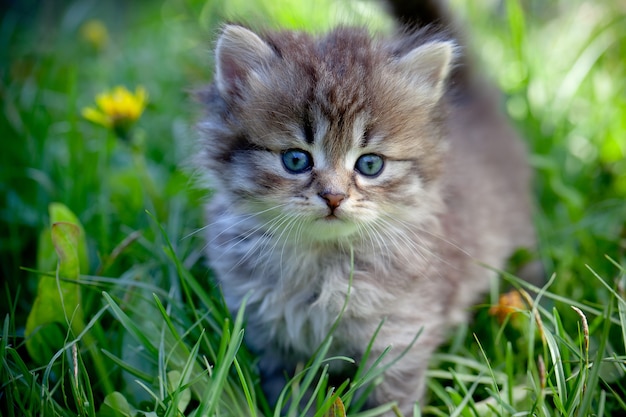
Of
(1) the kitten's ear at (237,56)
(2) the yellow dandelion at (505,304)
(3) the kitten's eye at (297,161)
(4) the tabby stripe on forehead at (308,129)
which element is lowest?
(2) the yellow dandelion at (505,304)

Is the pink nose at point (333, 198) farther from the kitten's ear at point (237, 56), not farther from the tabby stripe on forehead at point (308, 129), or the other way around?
the kitten's ear at point (237, 56)

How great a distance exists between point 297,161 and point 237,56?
35cm

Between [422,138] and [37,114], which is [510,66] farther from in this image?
[37,114]

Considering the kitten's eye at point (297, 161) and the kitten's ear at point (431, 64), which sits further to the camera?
the kitten's ear at point (431, 64)

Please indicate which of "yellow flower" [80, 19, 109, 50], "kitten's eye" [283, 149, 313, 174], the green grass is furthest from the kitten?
"yellow flower" [80, 19, 109, 50]

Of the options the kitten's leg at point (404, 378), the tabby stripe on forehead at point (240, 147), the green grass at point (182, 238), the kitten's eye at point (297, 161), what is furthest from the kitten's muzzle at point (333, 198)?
the kitten's leg at point (404, 378)

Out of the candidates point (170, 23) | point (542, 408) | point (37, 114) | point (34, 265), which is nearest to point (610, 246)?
point (542, 408)

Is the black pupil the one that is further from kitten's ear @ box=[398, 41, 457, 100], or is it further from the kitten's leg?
the kitten's leg

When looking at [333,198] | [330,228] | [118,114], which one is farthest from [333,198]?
[118,114]

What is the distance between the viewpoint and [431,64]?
62.3 inches

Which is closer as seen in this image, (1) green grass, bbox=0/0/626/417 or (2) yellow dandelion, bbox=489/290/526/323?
(1) green grass, bbox=0/0/626/417

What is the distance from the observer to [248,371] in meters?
1.61

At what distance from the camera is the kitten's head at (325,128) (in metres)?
1.42

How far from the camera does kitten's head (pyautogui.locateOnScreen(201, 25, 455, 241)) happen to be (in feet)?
4.65
